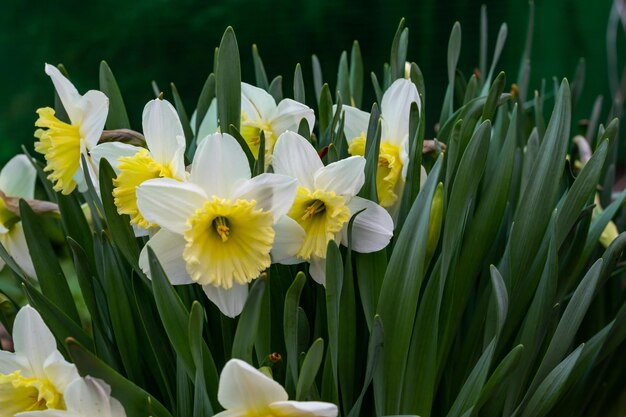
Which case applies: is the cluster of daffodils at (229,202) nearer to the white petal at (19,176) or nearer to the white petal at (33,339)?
the white petal at (33,339)

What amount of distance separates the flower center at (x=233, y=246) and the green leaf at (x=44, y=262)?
23cm

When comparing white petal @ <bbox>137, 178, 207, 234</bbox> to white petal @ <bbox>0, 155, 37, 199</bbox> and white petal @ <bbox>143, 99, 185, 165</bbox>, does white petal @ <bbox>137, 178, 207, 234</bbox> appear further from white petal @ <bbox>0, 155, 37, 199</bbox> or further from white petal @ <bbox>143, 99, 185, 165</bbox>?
white petal @ <bbox>0, 155, 37, 199</bbox>

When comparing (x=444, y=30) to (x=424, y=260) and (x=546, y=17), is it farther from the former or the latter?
(x=424, y=260)

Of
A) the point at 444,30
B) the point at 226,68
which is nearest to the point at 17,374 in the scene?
the point at 226,68

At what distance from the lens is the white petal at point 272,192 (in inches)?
28.3

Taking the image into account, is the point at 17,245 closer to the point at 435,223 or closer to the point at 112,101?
the point at 112,101

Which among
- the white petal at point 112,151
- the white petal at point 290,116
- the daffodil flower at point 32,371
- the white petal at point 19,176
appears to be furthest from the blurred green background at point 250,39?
the daffodil flower at point 32,371

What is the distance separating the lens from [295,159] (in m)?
0.76

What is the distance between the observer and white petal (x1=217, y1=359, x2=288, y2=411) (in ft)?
2.01

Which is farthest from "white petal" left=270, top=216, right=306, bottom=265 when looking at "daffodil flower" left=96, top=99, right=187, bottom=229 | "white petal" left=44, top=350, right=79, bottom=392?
"white petal" left=44, top=350, right=79, bottom=392

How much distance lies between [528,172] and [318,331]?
309mm

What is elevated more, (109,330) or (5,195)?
(5,195)

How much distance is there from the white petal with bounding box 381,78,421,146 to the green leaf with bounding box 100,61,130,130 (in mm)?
299

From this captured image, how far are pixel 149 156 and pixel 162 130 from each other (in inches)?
1.1
